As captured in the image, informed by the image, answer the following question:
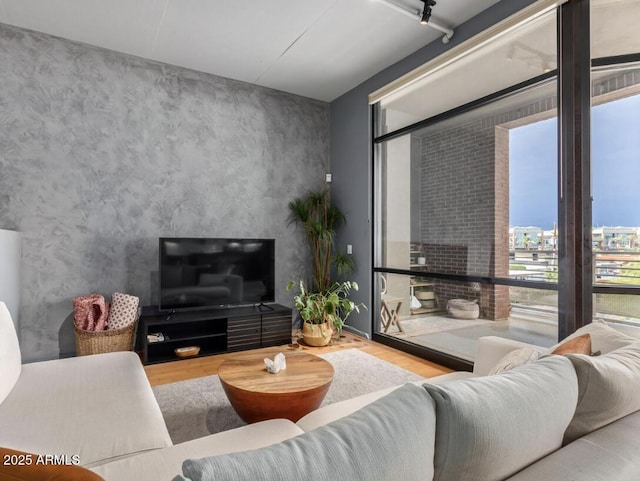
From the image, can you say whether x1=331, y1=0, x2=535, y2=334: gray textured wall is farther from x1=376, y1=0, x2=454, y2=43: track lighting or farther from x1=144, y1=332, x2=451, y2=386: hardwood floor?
x1=376, y1=0, x2=454, y2=43: track lighting

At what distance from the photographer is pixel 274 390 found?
73.2 inches

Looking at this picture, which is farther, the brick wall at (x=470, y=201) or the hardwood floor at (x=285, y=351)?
the hardwood floor at (x=285, y=351)

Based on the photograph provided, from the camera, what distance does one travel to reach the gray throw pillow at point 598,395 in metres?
0.90

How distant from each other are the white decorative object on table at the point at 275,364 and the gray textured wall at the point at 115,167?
2.10 m

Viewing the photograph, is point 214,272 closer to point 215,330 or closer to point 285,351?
point 215,330

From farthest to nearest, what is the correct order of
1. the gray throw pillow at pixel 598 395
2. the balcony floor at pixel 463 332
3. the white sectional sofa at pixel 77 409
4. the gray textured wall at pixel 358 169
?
Result: the gray textured wall at pixel 358 169, the balcony floor at pixel 463 332, the white sectional sofa at pixel 77 409, the gray throw pillow at pixel 598 395

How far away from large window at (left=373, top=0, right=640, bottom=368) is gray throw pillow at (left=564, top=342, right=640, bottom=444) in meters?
1.68

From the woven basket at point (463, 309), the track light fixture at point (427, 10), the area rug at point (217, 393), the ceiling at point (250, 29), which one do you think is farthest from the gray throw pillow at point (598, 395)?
the ceiling at point (250, 29)

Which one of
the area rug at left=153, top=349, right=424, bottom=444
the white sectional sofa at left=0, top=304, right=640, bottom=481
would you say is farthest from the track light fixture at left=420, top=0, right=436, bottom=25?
the area rug at left=153, top=349, right=424, bottom=444

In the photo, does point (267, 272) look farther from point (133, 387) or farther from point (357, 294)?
point (133, 387)

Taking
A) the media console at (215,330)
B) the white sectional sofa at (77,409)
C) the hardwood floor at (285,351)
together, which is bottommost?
the hardwood floor at (285,351)

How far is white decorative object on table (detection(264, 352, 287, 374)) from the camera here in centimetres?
210

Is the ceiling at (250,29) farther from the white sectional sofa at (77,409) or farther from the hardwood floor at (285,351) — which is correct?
the hardwood floor at (285,351)

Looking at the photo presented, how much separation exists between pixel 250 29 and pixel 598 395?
11.2ft
